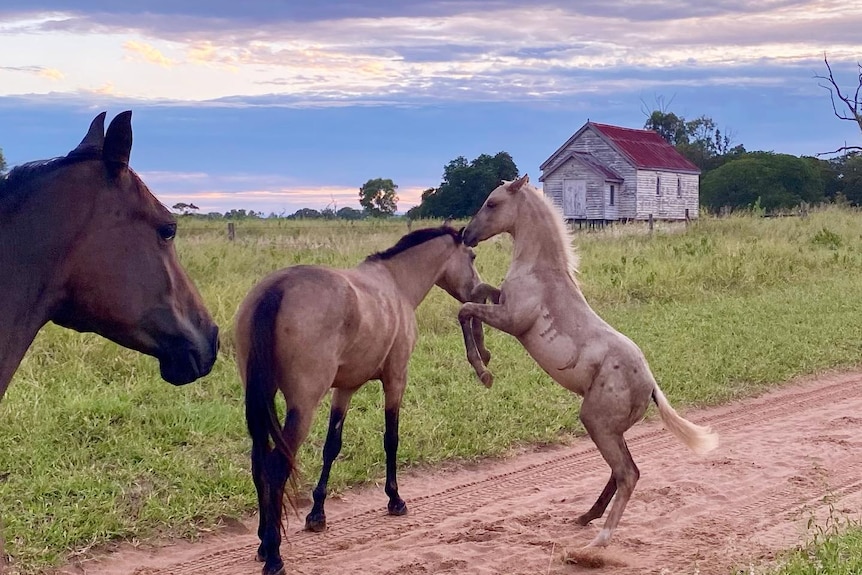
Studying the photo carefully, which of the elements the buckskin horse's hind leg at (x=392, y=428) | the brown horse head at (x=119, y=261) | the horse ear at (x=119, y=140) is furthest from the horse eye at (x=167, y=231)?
the buckskin horse's hind leg at (x=392, y=428)

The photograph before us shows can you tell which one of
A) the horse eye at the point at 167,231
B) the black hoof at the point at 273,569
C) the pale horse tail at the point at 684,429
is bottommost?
the black hoof at the point at 273,569

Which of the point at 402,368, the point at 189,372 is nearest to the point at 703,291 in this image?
the point at 402,368

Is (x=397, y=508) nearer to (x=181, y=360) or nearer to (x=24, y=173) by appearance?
(x=181, y=360)

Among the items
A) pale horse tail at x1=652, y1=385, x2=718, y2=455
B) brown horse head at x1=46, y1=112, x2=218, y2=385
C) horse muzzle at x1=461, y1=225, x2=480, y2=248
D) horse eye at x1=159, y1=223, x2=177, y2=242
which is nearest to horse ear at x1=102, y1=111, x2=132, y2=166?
brown horse head at x1=46, y1=112, x2=218, y2=385

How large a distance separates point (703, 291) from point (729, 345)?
3.97 metres

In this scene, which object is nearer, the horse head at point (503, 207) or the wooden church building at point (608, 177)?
the horse head at point (503, 207)

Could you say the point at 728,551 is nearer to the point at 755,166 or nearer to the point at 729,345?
the point at 729,345

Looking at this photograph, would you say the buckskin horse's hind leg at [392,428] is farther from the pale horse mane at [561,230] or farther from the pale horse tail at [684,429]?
the pale horse tail at [684,429]

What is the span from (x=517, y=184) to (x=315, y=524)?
7.78 ft

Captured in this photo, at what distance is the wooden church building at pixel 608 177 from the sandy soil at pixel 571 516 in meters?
26.2

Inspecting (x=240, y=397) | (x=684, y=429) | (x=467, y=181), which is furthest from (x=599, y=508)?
(x=467, y=181)

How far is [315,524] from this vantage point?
5.19 metres

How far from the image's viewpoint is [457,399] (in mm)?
7559

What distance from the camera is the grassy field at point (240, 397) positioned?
5.12m
